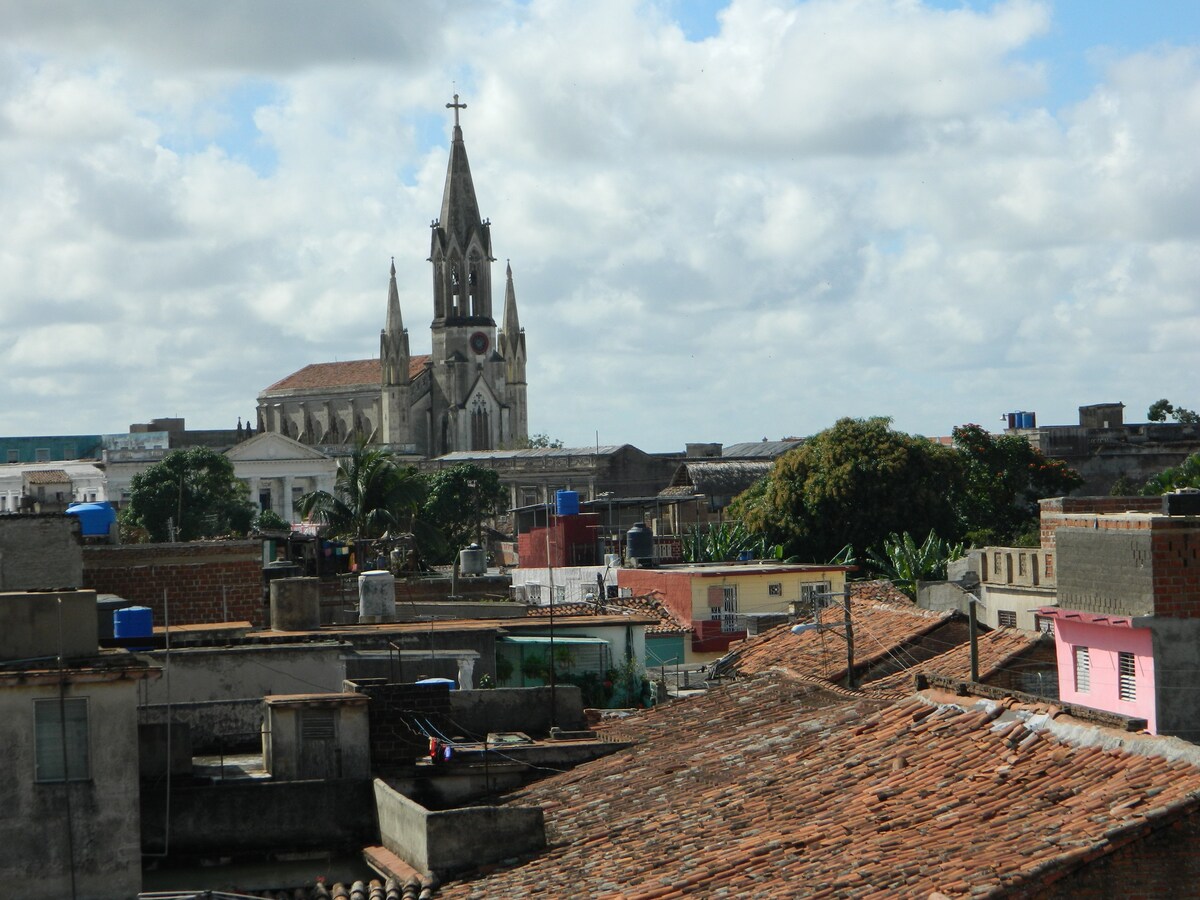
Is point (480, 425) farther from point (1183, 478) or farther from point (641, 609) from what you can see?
point (641, 609)

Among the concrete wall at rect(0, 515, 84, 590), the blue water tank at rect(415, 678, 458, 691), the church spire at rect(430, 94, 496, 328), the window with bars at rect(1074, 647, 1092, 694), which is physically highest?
the church spire at rect(430, 94, 496, 328)

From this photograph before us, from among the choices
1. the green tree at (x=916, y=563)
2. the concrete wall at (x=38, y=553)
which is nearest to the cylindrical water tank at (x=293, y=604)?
the concrete wall at (x=38, y=553)

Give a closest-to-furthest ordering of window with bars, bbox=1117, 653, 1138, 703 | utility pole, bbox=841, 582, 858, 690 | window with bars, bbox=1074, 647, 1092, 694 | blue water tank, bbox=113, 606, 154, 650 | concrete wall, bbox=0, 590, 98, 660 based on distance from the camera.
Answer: concrete wall, bbox=0, 590, 98, 660 < window with bars, bbox=1117, 653, 1138, 703 < window with bars, bbox=1074, 647, 1092, 694 < blue water tank, bbox=113, 606, 154, 650 < utility pole, bbox=841, 582, 858, 690

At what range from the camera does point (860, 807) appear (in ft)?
45.1

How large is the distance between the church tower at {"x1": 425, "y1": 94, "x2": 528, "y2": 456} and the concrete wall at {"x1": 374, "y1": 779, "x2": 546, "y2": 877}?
441 ft

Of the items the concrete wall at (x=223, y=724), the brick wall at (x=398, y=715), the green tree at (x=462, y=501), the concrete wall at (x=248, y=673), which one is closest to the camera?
the brick wall at (x=398, y=715)

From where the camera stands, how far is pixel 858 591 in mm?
36750

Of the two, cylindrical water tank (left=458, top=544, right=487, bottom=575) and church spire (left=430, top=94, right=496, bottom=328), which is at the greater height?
church spire (left=430, top=94, right=496, bottom=328)

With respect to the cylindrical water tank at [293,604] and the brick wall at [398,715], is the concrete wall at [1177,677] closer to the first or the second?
the brick wall at [398,715]

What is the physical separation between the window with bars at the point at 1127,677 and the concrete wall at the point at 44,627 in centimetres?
851

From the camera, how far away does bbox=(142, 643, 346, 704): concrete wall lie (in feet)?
65.8

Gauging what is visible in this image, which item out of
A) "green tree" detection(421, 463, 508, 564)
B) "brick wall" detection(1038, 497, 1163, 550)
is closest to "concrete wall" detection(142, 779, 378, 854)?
"brick wall" detection(1038, 497, 1163, 550)

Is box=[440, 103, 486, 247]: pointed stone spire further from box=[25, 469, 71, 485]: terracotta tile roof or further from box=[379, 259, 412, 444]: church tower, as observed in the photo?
box=[25, 469, 71, 485]: terracotta tile roof

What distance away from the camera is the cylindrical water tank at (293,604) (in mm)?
23391
